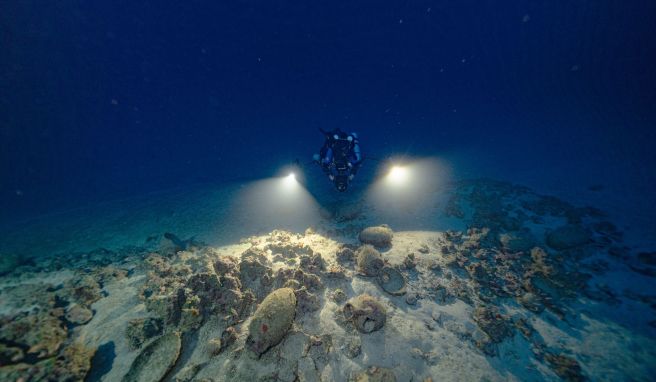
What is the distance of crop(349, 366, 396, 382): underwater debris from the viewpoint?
345 cm

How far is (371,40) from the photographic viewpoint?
1780 inches

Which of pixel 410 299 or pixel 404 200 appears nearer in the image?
pixel 410 299

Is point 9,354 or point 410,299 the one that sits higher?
point 9,354

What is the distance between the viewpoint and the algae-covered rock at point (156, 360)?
3629 mm

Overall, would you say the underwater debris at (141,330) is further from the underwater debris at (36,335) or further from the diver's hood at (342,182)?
the diver's hood at (342,182)

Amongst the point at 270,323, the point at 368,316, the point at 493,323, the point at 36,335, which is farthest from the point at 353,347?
the point at 36,335

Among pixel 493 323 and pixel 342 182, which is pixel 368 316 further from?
pixel 342 182

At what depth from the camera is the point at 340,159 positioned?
33.6ft

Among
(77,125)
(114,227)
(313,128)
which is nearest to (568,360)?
(114,227)

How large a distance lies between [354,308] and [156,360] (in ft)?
11.6

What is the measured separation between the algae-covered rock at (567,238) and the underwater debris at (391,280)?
671 cm

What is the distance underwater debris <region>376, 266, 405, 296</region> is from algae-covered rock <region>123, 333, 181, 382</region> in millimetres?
4307

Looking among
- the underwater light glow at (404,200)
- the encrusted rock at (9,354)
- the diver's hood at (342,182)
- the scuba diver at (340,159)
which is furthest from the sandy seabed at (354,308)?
the scuba diver at (340,159)

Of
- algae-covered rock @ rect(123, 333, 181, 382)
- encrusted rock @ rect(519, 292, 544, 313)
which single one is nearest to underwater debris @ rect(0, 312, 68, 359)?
algae-covered rock @ rect(123, 333, 181, 382)
